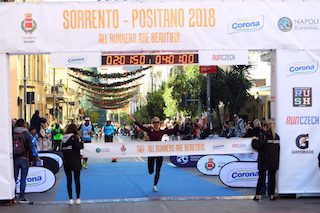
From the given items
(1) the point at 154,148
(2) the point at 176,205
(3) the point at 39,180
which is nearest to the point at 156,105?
(3) the point at 39,180

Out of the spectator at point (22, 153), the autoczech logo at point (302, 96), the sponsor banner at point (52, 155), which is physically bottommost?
the sponsor banner at point (52, 155)

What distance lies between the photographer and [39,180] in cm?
1345

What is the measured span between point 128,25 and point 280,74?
347 centimetres

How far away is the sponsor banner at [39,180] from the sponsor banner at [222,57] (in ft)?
14.9

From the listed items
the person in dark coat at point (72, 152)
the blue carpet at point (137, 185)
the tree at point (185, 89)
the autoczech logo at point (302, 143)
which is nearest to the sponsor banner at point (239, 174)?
the blue carpet at point (137, 185)

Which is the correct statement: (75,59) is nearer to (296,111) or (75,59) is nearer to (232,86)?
(296,111)

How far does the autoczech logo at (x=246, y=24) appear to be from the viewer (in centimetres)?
1227

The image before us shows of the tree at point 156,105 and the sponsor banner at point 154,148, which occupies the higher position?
the tree at point 156,105

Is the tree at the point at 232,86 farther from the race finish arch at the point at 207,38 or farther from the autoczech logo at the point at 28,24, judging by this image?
the autoczech logo at the point at 28,24

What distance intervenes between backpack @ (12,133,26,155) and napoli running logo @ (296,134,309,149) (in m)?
6.00

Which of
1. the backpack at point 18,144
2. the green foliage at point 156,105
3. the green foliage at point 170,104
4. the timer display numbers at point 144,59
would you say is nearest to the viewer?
the timer display numbers at point 144,59

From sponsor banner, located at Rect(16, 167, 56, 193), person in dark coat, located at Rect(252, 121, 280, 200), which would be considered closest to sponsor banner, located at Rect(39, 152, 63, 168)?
sponsor banner, located at Rect(16, 167, 56, 193)

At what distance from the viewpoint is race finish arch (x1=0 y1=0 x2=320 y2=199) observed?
39.0 feet

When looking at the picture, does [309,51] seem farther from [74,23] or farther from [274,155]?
[74,23]
